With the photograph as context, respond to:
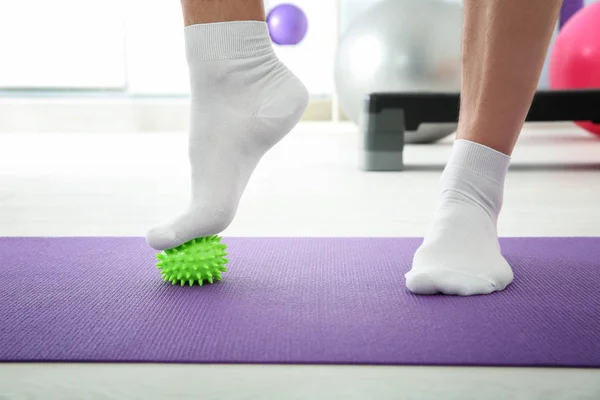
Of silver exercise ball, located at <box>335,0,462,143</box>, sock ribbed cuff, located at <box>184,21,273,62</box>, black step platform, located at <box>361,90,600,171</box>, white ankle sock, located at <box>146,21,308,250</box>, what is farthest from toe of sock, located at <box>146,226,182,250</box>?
silver exercise ball, located at <box>335,0,462,143</box>

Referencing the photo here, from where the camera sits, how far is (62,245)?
1247 mm

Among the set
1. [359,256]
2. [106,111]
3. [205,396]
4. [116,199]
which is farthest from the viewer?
[106,111]

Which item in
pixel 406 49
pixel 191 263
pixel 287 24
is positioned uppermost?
pixel 287 24

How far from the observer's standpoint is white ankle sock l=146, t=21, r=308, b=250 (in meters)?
0.97

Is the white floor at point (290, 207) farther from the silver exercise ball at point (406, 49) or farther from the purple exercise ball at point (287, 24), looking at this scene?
the purple exercise ball at point (287, 24)

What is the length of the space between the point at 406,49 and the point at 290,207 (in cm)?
152

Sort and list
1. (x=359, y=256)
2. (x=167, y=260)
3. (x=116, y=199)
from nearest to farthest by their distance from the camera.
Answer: (x=167, y=260)
(x=359, y=256)
(x=116, y=199)

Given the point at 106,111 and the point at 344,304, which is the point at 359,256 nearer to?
the point at 344,304

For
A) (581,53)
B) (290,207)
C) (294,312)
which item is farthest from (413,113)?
(294,312)

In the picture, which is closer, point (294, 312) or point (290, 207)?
point (294, 312)

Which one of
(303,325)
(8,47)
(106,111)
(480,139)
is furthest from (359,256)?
(8,47)

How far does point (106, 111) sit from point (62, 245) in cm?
330

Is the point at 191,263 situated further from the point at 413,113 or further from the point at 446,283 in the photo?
the point at 413,113

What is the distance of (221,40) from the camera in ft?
3.22
